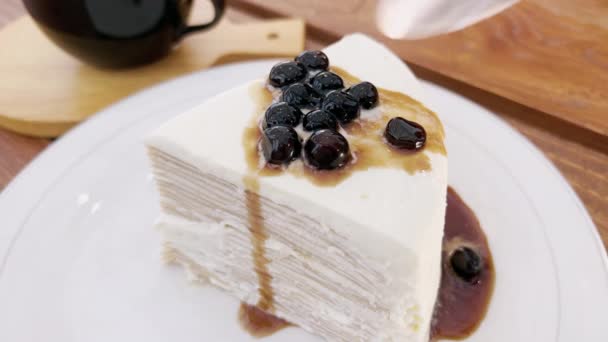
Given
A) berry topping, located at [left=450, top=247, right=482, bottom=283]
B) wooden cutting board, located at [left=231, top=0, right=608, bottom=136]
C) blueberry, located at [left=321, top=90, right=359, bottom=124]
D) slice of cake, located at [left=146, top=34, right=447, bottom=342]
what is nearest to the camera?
slice of cake, located at [left=146, top=34, right=447, bottom=342]

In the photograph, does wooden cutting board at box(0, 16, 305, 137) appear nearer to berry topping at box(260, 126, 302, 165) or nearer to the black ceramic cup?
the black ceramic cup

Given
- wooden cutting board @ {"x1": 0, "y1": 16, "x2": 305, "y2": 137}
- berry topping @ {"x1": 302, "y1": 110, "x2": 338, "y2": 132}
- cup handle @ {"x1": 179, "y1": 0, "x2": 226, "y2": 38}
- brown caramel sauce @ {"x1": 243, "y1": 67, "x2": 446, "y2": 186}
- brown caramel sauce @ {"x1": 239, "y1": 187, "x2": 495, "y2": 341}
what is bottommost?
brown caramel sauce @ {"x1": 239, "y1": 187, "x2": 495, "y2": 341}

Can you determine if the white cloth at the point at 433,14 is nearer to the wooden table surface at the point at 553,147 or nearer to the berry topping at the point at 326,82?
the wooden table surface at the point at 553,147

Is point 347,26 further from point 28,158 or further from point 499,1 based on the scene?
point 28,158

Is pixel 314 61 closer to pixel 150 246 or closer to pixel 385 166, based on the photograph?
pixel 385 166

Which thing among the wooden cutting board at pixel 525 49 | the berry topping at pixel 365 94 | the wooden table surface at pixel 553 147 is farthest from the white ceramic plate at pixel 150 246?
the berry topping at pixel 365 94

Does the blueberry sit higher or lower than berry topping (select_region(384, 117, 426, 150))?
higher

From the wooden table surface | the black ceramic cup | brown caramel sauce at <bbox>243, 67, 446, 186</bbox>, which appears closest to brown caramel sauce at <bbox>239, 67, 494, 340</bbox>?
brown caramel sauce at <bbox>243, 67, 446, 186</bbox>
